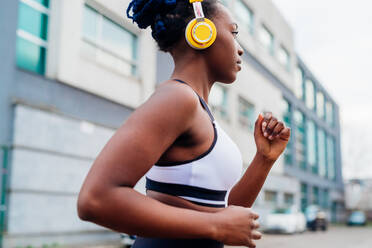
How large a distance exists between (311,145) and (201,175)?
124 ft

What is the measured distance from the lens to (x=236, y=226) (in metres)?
1.04

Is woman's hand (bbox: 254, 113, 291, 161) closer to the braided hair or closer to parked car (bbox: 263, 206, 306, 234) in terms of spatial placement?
the braided hair

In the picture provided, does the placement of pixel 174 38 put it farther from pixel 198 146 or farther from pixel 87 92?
pixel 87 92

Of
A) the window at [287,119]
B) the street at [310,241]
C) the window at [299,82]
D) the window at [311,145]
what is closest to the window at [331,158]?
the window at [311,145]

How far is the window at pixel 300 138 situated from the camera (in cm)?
3231

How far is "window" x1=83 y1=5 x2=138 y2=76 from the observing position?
10703 millimetres

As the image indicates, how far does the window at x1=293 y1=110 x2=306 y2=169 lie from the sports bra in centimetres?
3156

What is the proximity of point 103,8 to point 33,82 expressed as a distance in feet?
9.91

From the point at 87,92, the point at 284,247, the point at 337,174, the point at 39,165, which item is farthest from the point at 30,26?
the point at 337,174

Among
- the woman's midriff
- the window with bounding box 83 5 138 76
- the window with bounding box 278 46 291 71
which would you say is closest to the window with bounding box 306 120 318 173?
the window with bounding box 278 46 291 71

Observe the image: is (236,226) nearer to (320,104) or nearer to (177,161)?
(177,161)

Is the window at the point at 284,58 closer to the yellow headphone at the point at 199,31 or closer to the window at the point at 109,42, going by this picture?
the window at the point at 109,42

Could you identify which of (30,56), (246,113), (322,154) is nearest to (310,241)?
(246,113)

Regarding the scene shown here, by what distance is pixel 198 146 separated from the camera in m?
1.13
